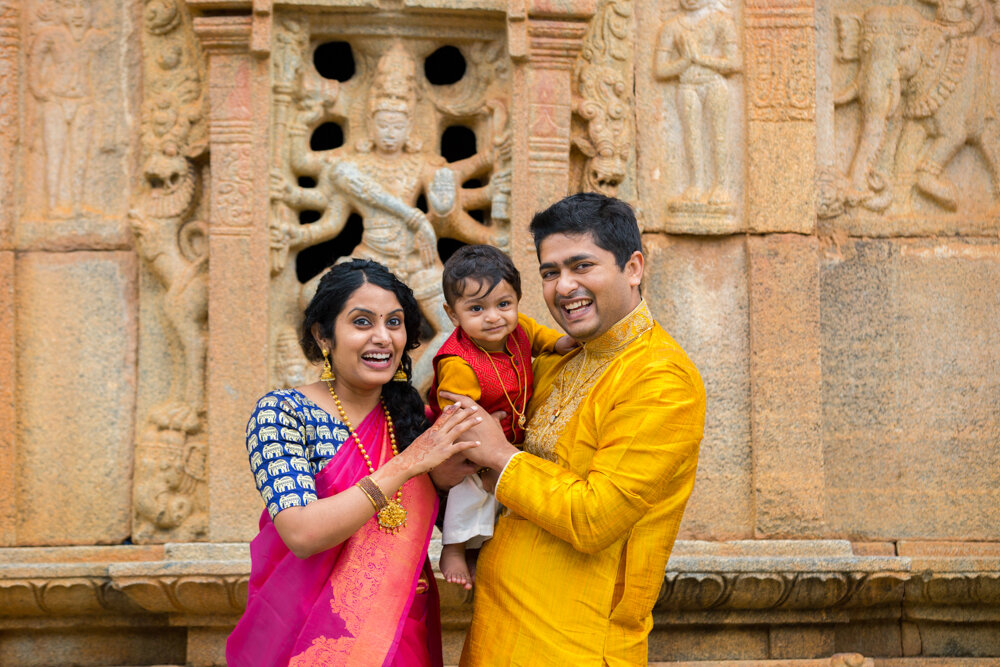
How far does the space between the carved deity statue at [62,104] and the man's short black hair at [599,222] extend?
305 cm

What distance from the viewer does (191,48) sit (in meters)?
5.12

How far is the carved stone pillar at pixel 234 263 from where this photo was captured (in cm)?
483

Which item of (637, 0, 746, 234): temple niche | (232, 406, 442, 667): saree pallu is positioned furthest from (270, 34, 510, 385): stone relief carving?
(232, 406, 442, 667): saree pallu

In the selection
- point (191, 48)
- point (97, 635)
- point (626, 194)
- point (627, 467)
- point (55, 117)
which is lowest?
point (97, 635)

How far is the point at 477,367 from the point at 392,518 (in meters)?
0.47

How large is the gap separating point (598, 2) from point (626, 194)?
2.93ft

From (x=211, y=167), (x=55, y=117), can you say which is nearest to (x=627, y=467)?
(x=211, y=167)

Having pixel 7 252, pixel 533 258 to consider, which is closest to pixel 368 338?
pixel 533 258

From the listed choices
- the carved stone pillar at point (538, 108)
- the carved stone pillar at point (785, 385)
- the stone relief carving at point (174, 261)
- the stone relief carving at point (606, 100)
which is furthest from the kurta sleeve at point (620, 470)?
the stone relief carving at point (174, 261)

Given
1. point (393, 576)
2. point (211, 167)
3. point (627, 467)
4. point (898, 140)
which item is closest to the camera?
point (627, 467)

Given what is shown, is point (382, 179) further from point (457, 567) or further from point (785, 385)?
point (457, 567)

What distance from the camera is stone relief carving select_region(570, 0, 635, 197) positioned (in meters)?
5.07

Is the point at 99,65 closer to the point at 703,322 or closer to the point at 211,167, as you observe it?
the point at 211,167

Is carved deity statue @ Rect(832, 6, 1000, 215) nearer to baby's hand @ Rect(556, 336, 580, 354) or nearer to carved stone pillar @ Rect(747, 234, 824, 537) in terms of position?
carved stone pillar @ Rect(747, 234, 824, 537)
